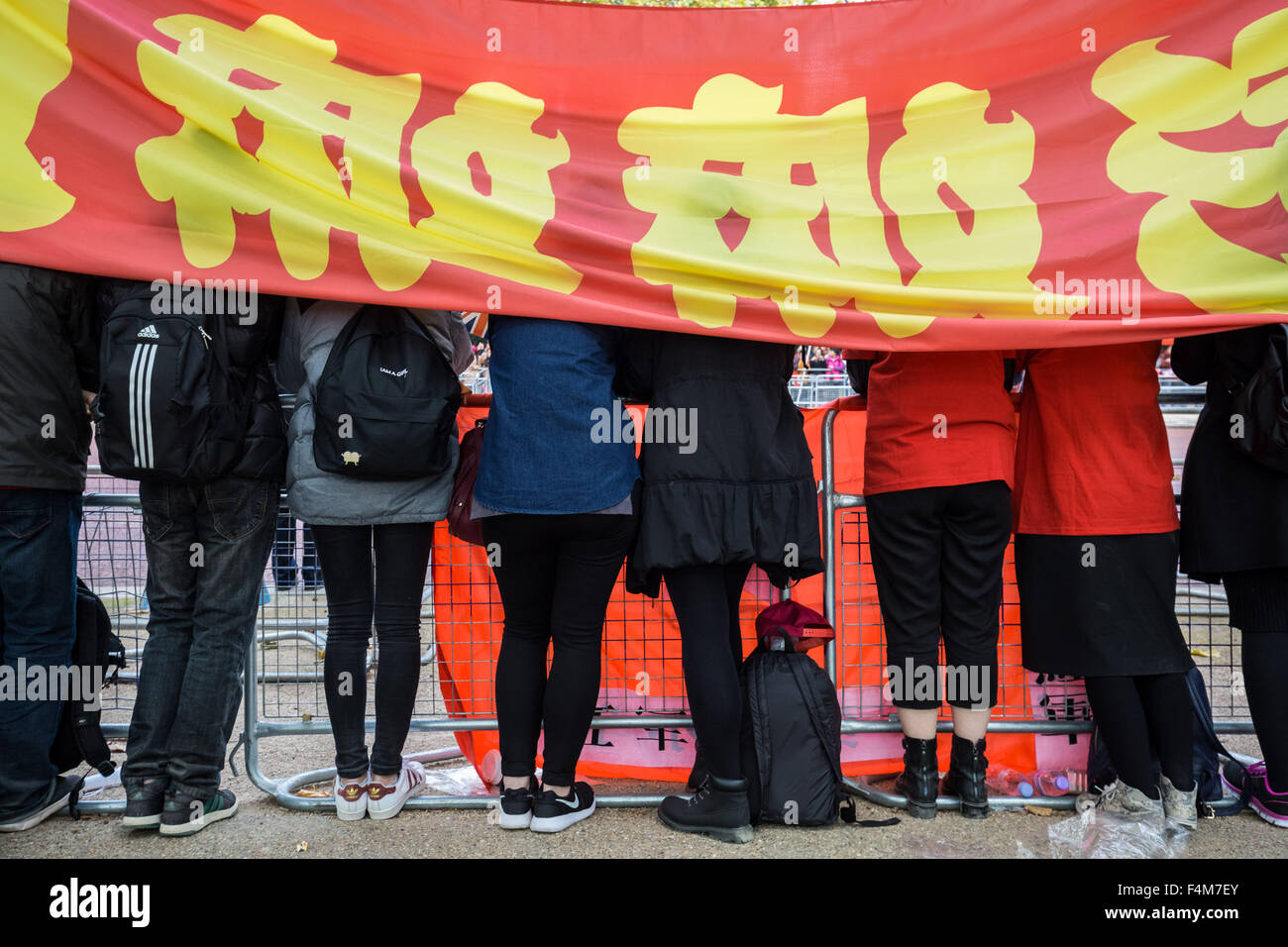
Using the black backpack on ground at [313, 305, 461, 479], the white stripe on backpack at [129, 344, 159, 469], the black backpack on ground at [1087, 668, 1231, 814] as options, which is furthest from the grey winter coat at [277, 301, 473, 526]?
the black backpack on ground at [1087, 668, 1231, 814]

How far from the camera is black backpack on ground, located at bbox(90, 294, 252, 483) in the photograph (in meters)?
3.04

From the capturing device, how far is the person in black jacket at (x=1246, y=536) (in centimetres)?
321

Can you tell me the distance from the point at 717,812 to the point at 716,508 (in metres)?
1.03

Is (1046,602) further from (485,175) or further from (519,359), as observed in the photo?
(485,175)

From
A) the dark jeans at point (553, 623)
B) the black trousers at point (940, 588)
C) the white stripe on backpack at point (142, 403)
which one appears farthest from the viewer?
the black trousers at point (940, 588)

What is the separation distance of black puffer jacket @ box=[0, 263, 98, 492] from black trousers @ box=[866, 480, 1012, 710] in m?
2.79

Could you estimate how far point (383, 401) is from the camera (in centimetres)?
312

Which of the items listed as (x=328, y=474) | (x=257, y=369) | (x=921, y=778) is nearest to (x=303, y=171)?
(x=257, y=369)

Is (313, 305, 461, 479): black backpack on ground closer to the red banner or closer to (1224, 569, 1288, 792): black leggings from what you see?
the red banner

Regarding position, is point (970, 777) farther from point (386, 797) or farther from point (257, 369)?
point (257, 369)

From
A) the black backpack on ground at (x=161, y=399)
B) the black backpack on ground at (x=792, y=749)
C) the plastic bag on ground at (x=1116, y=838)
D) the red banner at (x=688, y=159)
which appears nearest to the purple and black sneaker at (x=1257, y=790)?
the plastic bag on ground at (x=1116, y=838)

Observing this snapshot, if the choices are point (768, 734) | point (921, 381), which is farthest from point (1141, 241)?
point (768, 734)

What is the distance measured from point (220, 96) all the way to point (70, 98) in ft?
1.67

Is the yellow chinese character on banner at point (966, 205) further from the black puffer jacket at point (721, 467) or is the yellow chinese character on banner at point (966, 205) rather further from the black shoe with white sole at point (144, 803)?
the black shoe with white sole at point (144, 803)
